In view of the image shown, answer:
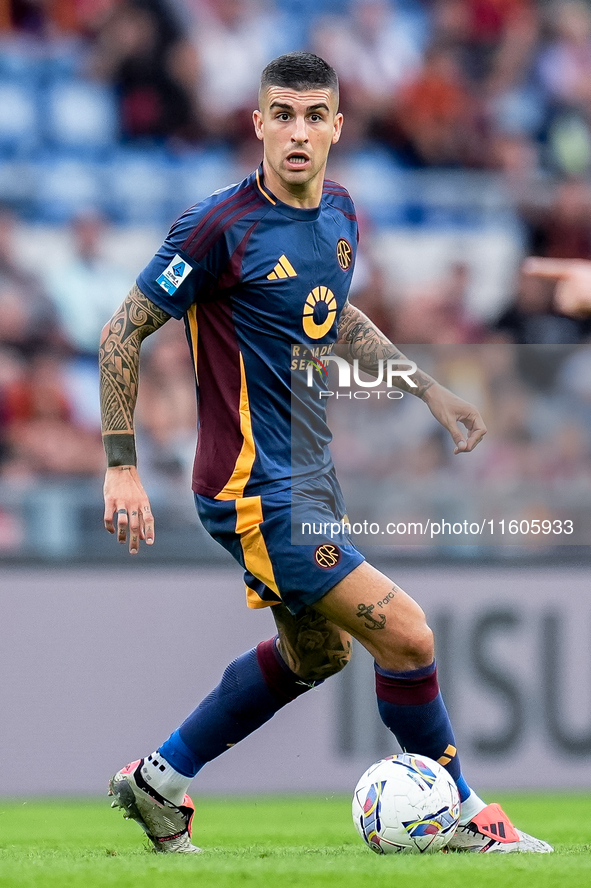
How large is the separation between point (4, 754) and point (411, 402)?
267 centimetres

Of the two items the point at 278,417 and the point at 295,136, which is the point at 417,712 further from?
the point at 295,136

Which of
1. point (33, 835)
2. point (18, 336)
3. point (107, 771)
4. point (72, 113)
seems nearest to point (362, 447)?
point (107, 771)

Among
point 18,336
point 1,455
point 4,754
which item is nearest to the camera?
point 4,754

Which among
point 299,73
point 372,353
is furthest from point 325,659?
point 299,73

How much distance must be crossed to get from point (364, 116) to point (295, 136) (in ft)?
21.3

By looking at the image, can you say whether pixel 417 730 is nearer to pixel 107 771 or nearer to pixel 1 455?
pixel 107 771

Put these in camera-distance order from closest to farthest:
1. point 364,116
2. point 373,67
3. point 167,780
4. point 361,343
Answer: point 167,780
point 361,343
point 364,116
point 373,67

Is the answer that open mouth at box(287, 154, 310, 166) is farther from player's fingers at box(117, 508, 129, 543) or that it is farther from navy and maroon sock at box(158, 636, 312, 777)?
navy and maroon sock at box(158, 636, 312, 777)

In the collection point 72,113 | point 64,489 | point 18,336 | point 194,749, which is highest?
point 72,113

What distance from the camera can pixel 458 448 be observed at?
4.14 metres

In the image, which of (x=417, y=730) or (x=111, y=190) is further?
(x=111, y=190)

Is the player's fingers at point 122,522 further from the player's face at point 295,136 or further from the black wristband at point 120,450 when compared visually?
the player's face at point 295,136

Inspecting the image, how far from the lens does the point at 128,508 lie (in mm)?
3768

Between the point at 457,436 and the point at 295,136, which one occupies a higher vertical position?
the point at 295,136
